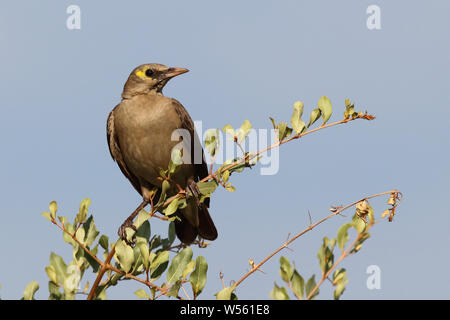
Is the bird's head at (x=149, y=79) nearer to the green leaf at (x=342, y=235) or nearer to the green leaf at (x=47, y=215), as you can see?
the green leaf at (x=47, y=215)

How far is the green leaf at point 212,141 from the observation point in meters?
4.17

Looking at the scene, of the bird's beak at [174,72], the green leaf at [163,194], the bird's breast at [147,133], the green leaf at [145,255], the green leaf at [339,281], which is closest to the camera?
the green leaf at [339,281]

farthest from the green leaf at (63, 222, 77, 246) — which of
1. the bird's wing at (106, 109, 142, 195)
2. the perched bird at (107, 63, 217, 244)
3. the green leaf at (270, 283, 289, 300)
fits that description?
the bird's wing at (106, 109, 142, 195)

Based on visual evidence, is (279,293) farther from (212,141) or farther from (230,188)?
(212,141)

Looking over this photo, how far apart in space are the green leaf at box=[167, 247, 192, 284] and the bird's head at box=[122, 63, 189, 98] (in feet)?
10.6

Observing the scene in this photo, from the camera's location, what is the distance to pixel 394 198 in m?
3.79

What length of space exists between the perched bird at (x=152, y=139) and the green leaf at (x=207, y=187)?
171cm

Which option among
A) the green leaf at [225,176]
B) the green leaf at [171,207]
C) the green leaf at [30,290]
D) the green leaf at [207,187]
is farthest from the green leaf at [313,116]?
the green leaf at [30,290]

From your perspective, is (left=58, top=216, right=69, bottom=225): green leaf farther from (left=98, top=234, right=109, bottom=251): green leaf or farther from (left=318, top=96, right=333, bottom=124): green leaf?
(left=318, top=96, right=333, bottom=124): green leaf

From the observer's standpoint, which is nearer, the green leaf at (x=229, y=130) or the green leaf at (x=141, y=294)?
the green leaf at (x=141, y=294)

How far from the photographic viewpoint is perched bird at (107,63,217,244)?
20.2 feet
